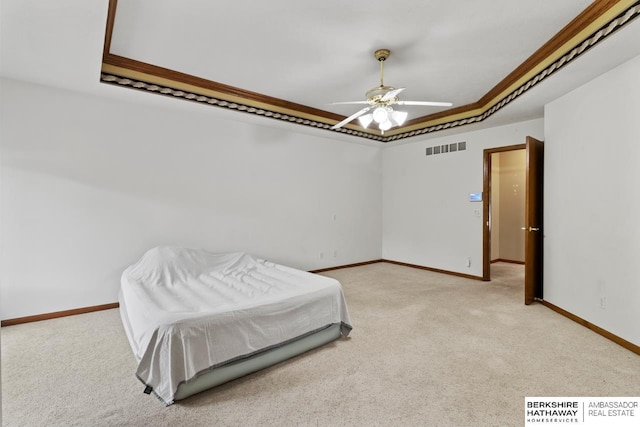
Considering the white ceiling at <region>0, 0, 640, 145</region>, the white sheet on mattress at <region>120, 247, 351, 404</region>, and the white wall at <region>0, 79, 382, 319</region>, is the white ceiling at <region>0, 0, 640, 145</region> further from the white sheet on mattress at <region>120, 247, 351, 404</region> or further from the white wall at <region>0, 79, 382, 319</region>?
the white sheet on mattress at <region>120, 247, 351, 404</region>

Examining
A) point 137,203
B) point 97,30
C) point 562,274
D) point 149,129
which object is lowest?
point 562,274

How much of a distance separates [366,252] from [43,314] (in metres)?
5.19

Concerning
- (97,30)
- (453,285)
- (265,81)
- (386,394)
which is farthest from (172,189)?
(453,285)

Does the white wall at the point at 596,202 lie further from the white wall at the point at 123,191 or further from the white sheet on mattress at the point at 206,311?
the white wall at the point at 123,191

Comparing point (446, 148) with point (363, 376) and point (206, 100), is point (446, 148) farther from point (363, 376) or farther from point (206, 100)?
point (363, 376)

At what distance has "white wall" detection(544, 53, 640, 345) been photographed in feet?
10.4

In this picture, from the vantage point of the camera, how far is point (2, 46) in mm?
2953

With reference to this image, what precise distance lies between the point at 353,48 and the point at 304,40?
49 centimetres

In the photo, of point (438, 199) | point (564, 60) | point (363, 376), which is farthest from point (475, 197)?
point (363, 376)

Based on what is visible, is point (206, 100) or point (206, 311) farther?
point (206, 100)

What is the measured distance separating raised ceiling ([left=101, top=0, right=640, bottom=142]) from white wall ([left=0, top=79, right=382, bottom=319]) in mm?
668

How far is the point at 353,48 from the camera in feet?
11.1

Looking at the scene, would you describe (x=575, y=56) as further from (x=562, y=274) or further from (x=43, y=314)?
(x=43, y=314)

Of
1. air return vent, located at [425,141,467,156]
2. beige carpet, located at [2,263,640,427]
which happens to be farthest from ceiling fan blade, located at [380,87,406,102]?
air return vent, located at [425,141,467,156]
